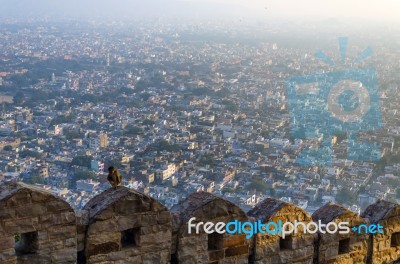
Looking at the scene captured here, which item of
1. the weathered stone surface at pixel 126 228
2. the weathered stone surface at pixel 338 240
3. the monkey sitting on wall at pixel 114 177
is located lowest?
the weathered stone surface at pixel 338 240

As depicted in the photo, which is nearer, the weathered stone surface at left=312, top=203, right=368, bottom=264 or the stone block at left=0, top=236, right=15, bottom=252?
the stone block at left=0, top=236, right=15, bottom=252

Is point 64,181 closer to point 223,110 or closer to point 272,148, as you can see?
point 272,148

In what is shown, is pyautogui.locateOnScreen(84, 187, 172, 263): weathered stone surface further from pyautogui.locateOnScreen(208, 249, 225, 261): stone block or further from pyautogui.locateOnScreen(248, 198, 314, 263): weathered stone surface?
pyautogui.locateOnScreen(248, 198, 314, 263): weathered stone surface

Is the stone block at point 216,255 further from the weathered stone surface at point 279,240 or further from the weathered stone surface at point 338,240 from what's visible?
the weathered stone surface at point 338,240

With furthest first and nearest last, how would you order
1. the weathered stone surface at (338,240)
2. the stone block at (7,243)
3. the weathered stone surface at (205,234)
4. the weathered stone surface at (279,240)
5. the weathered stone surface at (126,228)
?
1. the weathered stone surface at (338,240)
2. the weathered stone surface at (279,240)
3. the weathered stone surface at (205,234)
4. the weathered stone surface at (126,228)
5. the stone block at (7,243)

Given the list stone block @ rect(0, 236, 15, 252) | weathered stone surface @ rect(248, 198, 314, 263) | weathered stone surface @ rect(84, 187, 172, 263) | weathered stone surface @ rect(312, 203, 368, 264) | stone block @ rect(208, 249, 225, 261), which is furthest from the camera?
weathered stone surface @ rect(312, 203, 368, 264)

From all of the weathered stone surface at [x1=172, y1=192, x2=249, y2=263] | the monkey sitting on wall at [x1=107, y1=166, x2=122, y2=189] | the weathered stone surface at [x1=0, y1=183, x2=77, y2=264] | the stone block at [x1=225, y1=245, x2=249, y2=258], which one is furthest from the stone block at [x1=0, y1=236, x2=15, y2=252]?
the stone block at [x1=225, y1=245, x2=249, y2=258]

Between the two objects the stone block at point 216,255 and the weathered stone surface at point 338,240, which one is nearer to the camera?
the stone block at point 216,255

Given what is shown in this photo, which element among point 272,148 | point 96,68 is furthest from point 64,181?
point 96,68

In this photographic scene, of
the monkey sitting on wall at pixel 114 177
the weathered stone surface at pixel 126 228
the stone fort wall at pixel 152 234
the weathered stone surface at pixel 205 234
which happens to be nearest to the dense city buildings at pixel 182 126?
the weathered stone surface at pixel 205 234
